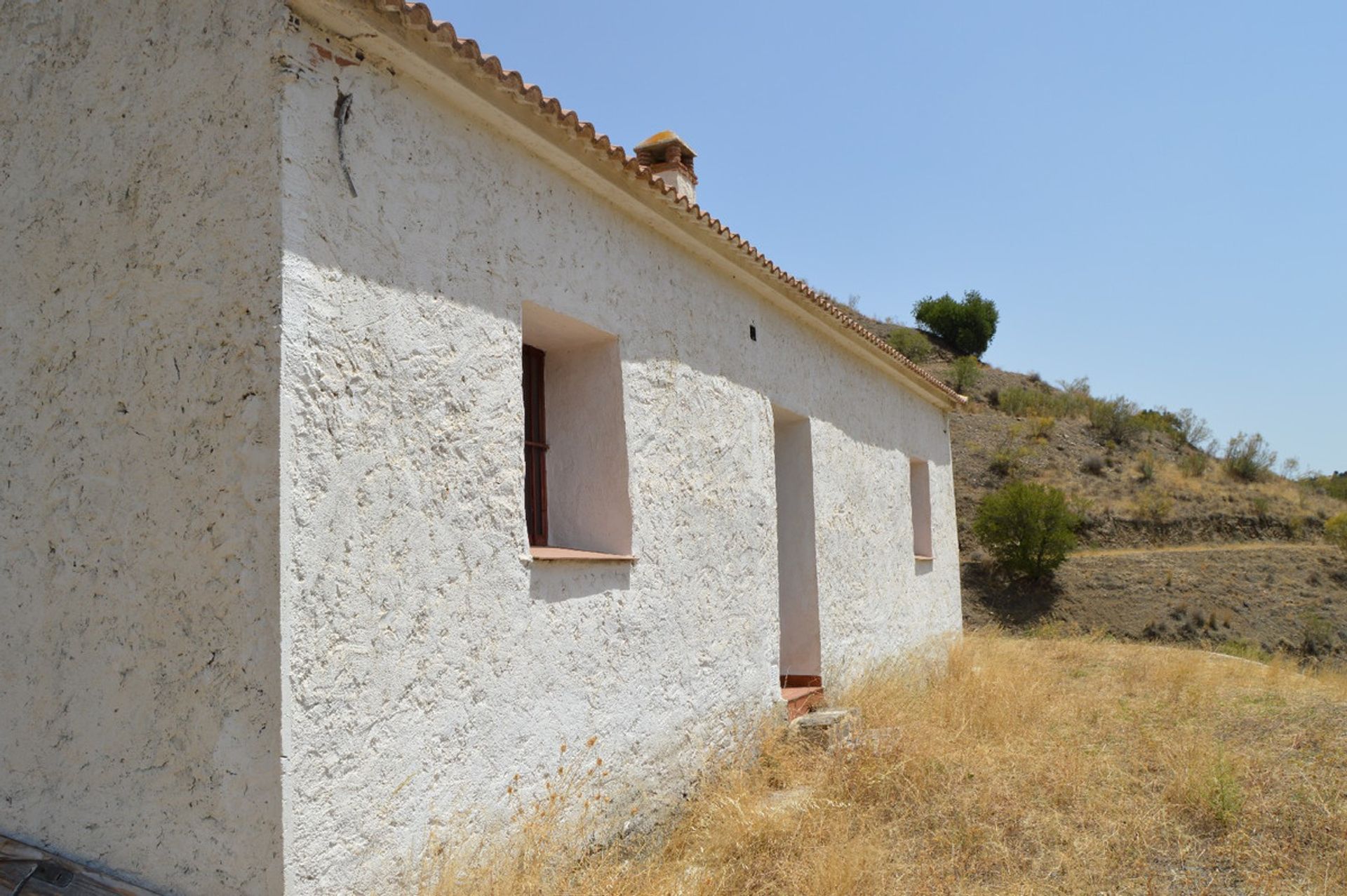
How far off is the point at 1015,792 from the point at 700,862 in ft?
6.97

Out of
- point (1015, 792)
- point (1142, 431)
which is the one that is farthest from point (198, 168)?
point (1142, 431)

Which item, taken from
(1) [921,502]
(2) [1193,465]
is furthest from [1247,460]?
(1) [921,502]

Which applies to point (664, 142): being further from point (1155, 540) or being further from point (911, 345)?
point (911, 345)

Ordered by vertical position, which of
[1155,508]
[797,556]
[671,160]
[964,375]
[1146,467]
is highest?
[964,375]

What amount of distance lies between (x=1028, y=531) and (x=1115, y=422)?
9.75 m

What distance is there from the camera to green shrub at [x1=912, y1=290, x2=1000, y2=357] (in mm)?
35344

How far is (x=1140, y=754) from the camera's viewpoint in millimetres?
6621

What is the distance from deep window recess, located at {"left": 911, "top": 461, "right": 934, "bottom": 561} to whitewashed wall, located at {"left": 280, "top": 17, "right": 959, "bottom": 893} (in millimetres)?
5693

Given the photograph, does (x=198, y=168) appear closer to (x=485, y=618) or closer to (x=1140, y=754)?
(x=485, y=618)

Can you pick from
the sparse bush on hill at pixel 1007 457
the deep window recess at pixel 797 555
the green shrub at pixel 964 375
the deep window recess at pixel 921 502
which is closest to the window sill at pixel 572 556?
the deep window recess at pixel 797 555

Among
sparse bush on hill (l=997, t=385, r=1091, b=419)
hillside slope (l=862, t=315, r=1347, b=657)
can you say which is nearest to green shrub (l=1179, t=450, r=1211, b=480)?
hillside slope (l=862, t=315, r=1347, b=657)

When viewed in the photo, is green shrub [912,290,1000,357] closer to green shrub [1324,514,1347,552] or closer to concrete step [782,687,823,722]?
green shrub [1324,514,1347,552]

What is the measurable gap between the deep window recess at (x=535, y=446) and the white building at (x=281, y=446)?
19.0 inches

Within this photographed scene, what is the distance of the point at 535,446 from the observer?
5359 mm
